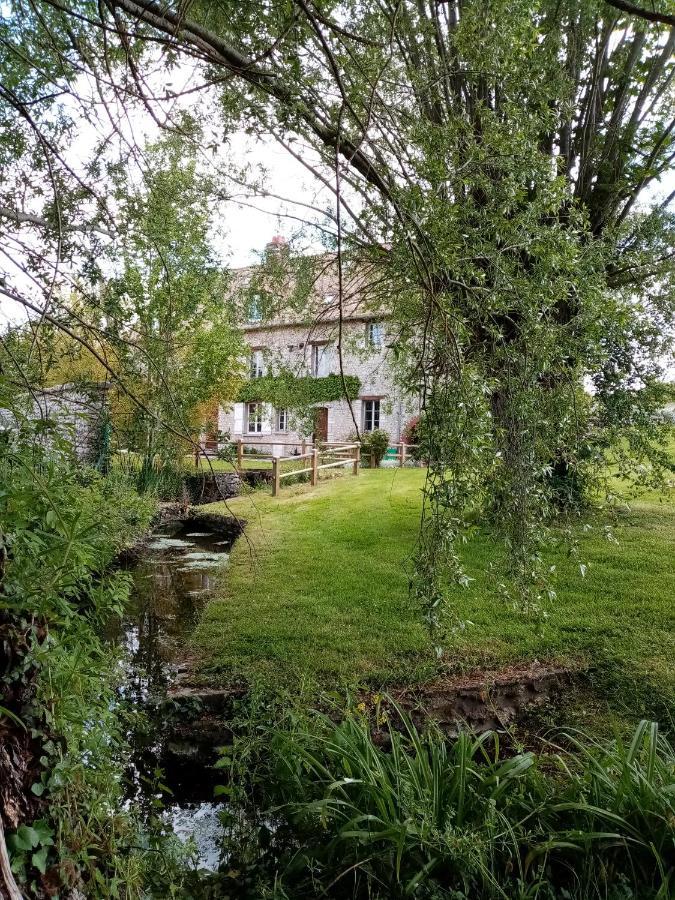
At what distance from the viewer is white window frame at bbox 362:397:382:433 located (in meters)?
20.3

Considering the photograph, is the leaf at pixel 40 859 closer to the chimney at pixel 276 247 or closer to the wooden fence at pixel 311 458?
the chimney at pixel 276 247

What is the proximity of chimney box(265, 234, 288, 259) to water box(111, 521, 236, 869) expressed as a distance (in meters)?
3.08

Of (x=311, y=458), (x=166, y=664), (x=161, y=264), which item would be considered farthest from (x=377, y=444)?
(x=166, y=664)

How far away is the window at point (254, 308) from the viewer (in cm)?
556

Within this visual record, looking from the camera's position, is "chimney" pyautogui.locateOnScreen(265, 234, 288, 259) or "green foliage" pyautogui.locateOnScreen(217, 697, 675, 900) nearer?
"green foliage" pyautogui.locateOnScreen(217, 697, 675, 900)

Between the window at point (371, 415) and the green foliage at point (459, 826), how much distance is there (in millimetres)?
16809

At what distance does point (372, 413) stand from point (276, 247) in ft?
51.1

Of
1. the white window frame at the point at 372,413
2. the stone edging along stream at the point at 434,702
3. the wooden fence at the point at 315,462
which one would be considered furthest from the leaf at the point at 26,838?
the white window frame at the point at 372,413

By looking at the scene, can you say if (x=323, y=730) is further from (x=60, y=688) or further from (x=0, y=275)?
(x=0, y=275)

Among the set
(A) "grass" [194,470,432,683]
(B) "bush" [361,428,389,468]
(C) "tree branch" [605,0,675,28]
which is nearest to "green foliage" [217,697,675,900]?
(A) "grass" [194,470,432,683]

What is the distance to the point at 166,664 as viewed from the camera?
507cm

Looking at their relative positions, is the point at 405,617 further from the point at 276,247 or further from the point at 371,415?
the point at 371,415

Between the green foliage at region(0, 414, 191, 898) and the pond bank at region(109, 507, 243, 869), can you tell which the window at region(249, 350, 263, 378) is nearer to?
the pond bank at region(109, 507, 243, 869)

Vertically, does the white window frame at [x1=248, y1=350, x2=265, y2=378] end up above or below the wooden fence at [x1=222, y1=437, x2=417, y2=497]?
above
